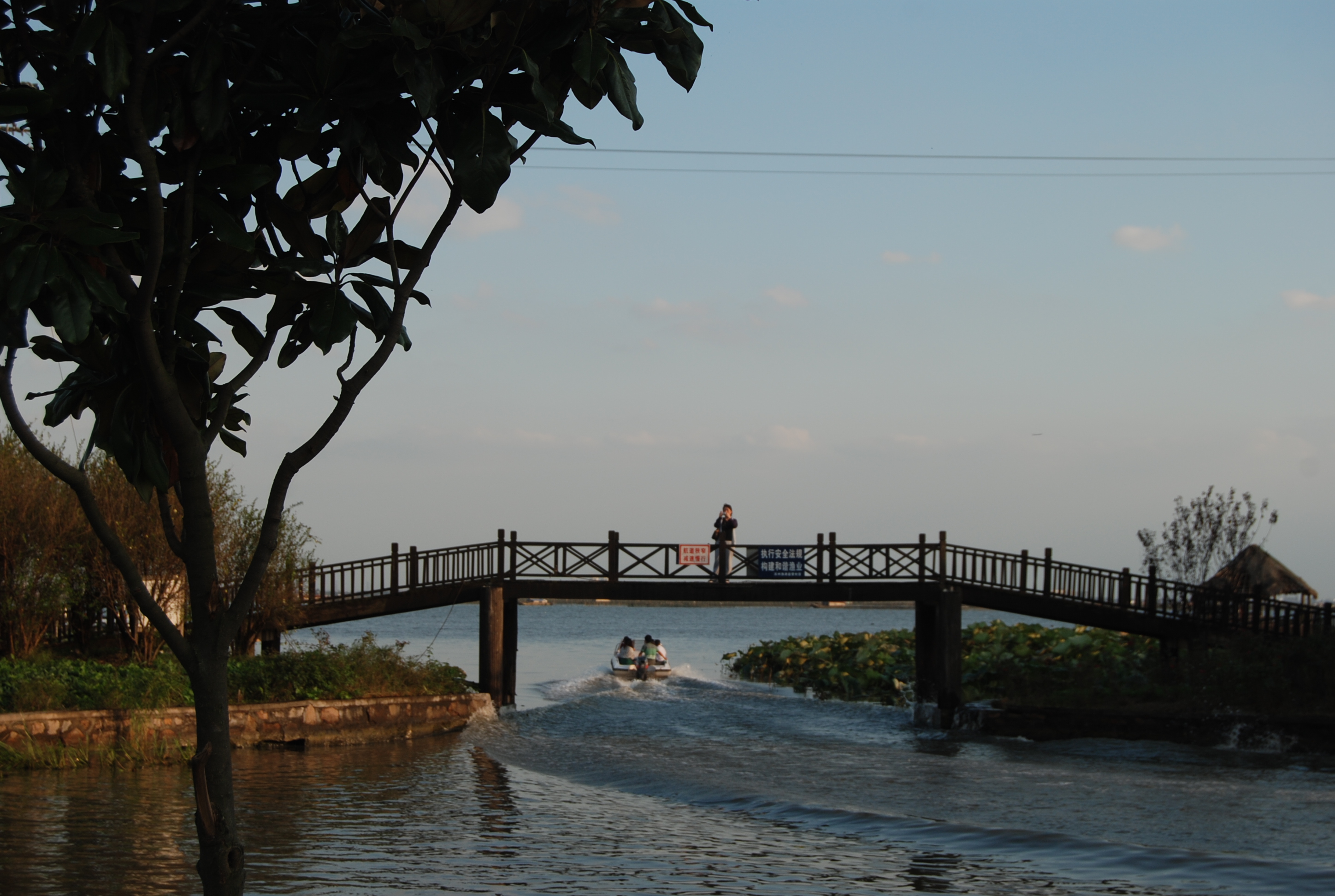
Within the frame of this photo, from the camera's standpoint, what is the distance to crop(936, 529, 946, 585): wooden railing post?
26.3m

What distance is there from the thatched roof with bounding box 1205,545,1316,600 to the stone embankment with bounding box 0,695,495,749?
52.4 feet

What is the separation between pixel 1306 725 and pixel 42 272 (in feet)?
68.0

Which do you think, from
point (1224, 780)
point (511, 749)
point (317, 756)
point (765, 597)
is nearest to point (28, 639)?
point (317, 756)

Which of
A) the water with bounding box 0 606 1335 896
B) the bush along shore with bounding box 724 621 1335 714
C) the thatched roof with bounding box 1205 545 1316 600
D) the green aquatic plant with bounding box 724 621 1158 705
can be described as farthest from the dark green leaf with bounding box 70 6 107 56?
the thatched roof with bounding box 1205 545 1316 600

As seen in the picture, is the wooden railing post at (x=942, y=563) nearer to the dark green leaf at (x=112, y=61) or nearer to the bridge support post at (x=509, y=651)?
the bridge support post at (x=509, y=651)

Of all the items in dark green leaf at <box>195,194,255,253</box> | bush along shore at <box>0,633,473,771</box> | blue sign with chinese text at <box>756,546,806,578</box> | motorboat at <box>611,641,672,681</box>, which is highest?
dark green leaf at <box>195,194,255,253</box>

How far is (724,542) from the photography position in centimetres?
2627

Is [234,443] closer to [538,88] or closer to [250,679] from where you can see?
[538,88]

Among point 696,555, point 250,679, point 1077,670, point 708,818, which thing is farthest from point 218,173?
point 1077,670

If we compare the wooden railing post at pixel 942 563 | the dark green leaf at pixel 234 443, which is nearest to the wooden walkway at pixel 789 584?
the wooden railing post at pixel 942 563

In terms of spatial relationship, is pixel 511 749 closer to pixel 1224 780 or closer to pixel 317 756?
pixel 317 756

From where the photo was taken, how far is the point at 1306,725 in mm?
19578

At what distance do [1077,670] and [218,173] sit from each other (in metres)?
24.2

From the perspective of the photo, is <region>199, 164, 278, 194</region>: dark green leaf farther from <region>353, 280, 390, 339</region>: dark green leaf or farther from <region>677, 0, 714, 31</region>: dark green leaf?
<region>677, 0, 714, 31</region>: dark green leaf
